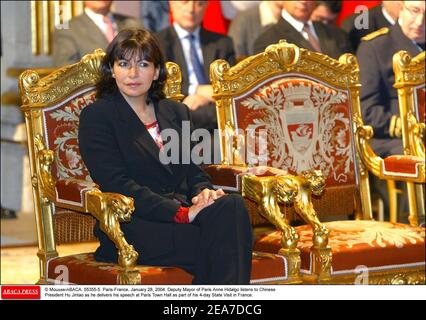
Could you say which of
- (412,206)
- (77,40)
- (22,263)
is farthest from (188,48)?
(412,206)

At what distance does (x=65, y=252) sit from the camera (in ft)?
21.9

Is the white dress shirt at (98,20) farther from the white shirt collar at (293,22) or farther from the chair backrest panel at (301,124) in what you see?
the chair backrest panel at (301,124)

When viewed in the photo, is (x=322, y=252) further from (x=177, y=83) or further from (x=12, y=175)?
(x=12, y=175)

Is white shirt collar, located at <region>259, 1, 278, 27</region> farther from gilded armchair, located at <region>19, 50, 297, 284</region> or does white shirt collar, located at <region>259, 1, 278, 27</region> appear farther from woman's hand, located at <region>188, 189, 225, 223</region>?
woman's hand, located at <region>188, 189, 225, 223</region>

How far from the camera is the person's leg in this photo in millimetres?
3902

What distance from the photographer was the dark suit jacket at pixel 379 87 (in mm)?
6184

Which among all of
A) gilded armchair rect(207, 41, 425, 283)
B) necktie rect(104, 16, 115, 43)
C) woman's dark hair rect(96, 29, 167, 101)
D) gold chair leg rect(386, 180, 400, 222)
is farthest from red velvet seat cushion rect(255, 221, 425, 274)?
necktie rect(104, 16, 115, 43)

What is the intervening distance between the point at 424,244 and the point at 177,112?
4.01ft

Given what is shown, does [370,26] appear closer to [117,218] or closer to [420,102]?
[420,102]

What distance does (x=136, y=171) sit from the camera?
13.7 feet

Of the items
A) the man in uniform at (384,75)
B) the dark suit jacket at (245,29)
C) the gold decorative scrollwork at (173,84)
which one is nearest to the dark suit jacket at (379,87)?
the man in uniform at (384,75)

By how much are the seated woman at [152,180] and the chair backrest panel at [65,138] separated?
24 cm

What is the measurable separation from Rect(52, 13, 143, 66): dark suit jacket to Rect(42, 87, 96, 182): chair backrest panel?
7.23 ft

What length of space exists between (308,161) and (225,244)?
1173 millimetres
